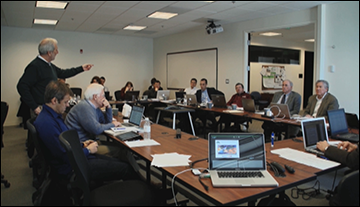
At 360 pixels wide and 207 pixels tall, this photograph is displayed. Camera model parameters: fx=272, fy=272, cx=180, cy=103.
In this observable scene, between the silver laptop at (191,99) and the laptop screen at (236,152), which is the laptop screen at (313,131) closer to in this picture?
the laptop screen at (236,152)

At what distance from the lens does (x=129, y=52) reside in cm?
1065

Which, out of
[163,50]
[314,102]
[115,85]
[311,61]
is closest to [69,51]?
[115,85]

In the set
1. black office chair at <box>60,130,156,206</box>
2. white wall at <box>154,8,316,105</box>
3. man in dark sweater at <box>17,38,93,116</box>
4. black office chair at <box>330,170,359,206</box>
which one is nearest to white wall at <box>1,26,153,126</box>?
white wall at <box>154,8,316,105</box>

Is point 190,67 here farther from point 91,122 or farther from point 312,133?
point 312,133

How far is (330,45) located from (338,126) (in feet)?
11.2

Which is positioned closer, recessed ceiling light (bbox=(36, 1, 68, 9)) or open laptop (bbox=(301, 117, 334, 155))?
open laptop (bbox=(301, 117, 334, 155))

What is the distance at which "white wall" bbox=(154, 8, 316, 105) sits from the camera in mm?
6482

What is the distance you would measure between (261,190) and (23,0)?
19.5ft

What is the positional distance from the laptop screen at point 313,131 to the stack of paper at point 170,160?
108 centimetres

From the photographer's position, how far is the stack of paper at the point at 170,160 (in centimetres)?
209

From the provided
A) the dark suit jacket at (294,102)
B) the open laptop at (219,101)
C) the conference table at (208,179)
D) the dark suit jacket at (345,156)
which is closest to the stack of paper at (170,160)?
the conference table at (208,179)

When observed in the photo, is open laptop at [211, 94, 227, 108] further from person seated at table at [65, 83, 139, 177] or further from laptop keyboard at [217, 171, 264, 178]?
laptop keyboard at [217, 171, 264, 178]

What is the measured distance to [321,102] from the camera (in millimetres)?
4445

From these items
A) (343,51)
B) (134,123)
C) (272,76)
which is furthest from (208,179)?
(272,76)
